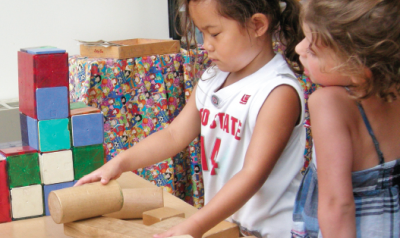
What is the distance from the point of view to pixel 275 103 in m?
1.00

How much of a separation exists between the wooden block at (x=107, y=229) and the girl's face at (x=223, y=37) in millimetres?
468

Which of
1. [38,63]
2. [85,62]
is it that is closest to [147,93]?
[85,62]

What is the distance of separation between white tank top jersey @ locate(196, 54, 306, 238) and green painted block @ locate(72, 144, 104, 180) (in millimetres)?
304

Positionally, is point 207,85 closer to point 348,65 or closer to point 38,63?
point 38,63

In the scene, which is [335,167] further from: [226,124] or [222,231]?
[226,124]

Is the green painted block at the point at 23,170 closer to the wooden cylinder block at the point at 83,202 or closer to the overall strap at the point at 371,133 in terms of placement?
the wooden cylinder block at the point at 83,202

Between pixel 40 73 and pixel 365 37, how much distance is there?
2.45ft

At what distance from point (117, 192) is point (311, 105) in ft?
1.45

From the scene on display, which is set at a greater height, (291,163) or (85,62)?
(85,62)

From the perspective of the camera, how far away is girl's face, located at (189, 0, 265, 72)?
1.05 meters

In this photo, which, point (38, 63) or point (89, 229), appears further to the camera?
point (38, 63)

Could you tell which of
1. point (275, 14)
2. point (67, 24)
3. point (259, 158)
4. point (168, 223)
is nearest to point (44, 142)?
point (168, 223)

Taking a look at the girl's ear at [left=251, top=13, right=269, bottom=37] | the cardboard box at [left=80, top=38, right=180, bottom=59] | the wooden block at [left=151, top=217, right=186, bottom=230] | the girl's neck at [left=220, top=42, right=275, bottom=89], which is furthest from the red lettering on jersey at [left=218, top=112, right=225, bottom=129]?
the cardboard box at [left=80, top=38, right=180, bottom=59]

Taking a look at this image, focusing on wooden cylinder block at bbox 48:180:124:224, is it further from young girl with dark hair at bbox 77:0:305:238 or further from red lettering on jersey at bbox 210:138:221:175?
red lettering on jersey at bbox 210:138:221:175
